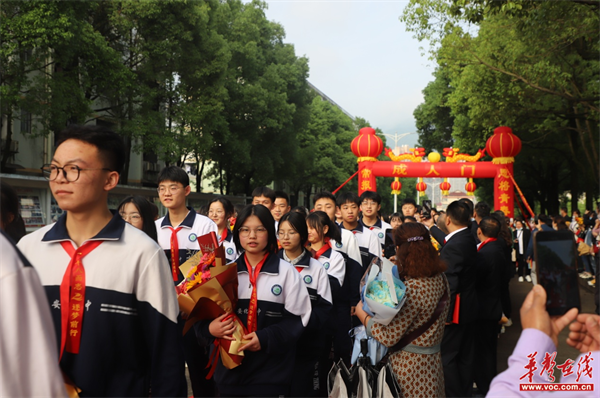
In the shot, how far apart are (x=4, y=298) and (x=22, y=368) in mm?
165

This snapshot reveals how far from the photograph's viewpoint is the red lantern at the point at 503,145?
18547 mm

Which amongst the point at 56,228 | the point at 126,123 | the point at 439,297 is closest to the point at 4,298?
the point at 56,228

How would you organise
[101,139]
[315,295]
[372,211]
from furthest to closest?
[372,211]
[315,295]
[101,139]

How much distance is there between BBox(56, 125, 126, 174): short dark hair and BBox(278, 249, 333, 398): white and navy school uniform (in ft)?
6.32

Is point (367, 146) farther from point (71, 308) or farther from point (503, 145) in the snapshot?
point (71, 308)

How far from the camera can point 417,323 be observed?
3.76 m

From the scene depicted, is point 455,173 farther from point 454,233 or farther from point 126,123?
point 454,233

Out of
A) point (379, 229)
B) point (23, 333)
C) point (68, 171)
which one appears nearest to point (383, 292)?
point (68, 171)

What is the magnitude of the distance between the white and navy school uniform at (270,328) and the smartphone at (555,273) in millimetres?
1932

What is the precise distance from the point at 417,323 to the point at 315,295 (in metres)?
0.75

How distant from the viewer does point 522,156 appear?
27.0 meters

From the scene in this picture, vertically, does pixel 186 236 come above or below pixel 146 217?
below

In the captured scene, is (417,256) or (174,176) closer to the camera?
(417,256)

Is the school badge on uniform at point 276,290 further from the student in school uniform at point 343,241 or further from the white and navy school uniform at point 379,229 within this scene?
the white and navy school uniform at point 379,229
